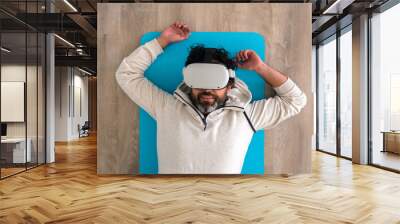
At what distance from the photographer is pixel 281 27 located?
197 inches

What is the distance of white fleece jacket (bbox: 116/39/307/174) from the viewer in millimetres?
3879

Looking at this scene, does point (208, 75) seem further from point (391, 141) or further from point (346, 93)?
point (346, 93)

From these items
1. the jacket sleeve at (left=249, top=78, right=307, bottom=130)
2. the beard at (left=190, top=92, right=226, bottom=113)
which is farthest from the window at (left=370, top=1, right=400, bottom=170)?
the beard at (left=190, top=92, right=226, bottom=113)

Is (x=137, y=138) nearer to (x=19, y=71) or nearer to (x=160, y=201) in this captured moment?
(x=160, y=201)

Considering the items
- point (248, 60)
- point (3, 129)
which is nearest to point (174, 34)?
point (248, 60)

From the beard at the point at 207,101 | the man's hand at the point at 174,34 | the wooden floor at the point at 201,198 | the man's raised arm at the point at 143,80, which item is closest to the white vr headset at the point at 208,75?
the beard at the point at 207,101

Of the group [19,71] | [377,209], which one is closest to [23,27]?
[19,71]

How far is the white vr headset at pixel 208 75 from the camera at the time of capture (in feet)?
11.1

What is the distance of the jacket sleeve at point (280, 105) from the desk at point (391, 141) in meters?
3.22

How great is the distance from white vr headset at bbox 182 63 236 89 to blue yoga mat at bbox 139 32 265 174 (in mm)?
1215

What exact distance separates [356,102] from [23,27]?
6183 mm

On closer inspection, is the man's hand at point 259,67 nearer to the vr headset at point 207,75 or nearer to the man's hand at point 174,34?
the man's hand at point 174,34

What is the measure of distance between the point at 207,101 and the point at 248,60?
0.98m

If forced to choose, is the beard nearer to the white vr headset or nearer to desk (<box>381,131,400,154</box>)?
the white vr headset
